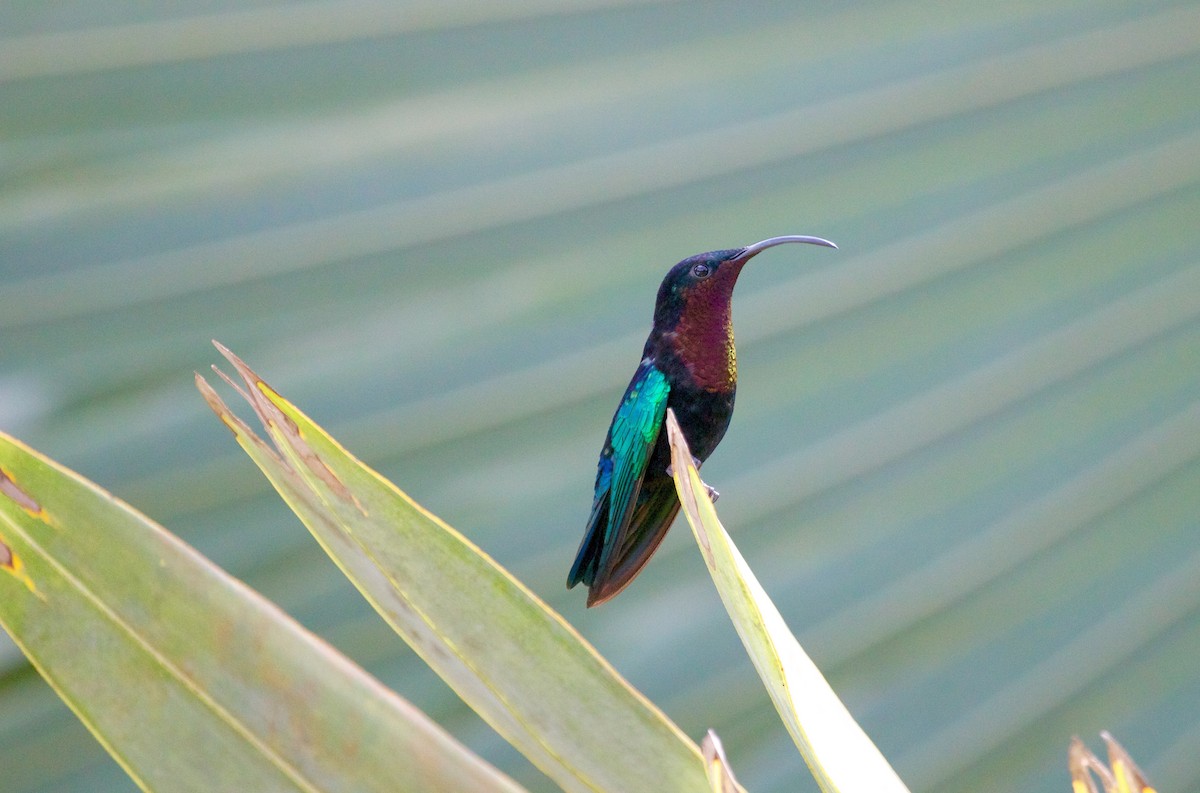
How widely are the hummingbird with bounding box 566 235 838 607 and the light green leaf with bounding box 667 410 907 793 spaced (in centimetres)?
17

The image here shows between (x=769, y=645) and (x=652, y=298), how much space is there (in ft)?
2.03

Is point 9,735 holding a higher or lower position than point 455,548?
higher

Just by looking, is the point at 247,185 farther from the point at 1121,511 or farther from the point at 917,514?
the point at 1121,511

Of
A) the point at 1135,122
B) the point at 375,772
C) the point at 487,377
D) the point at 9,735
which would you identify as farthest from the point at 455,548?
the point at 1135,122

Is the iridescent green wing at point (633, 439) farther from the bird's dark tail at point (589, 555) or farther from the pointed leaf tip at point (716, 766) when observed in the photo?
the pointed leaf tip at point (716, 766)

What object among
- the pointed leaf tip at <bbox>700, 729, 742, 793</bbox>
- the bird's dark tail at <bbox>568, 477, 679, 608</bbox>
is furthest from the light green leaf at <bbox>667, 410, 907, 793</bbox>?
the bird's dark tail at <bbox>568, 477, 679, 608</bbox>

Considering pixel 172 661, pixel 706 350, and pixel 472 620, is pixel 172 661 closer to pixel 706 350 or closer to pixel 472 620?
pixel 472 620

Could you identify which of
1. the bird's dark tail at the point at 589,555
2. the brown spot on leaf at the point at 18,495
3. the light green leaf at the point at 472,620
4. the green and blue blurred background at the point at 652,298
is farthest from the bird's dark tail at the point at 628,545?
the green and blue blurred background at the point at 652,298

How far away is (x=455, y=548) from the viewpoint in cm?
34

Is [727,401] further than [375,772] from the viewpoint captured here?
Yes

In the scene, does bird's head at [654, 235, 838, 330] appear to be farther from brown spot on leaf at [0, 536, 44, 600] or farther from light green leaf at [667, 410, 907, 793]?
brown spot on leaf at [0, 536, 44, 600]

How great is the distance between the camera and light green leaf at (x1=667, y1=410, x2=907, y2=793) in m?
0.31

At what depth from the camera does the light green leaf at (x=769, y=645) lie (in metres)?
0.31

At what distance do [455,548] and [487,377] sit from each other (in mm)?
537
